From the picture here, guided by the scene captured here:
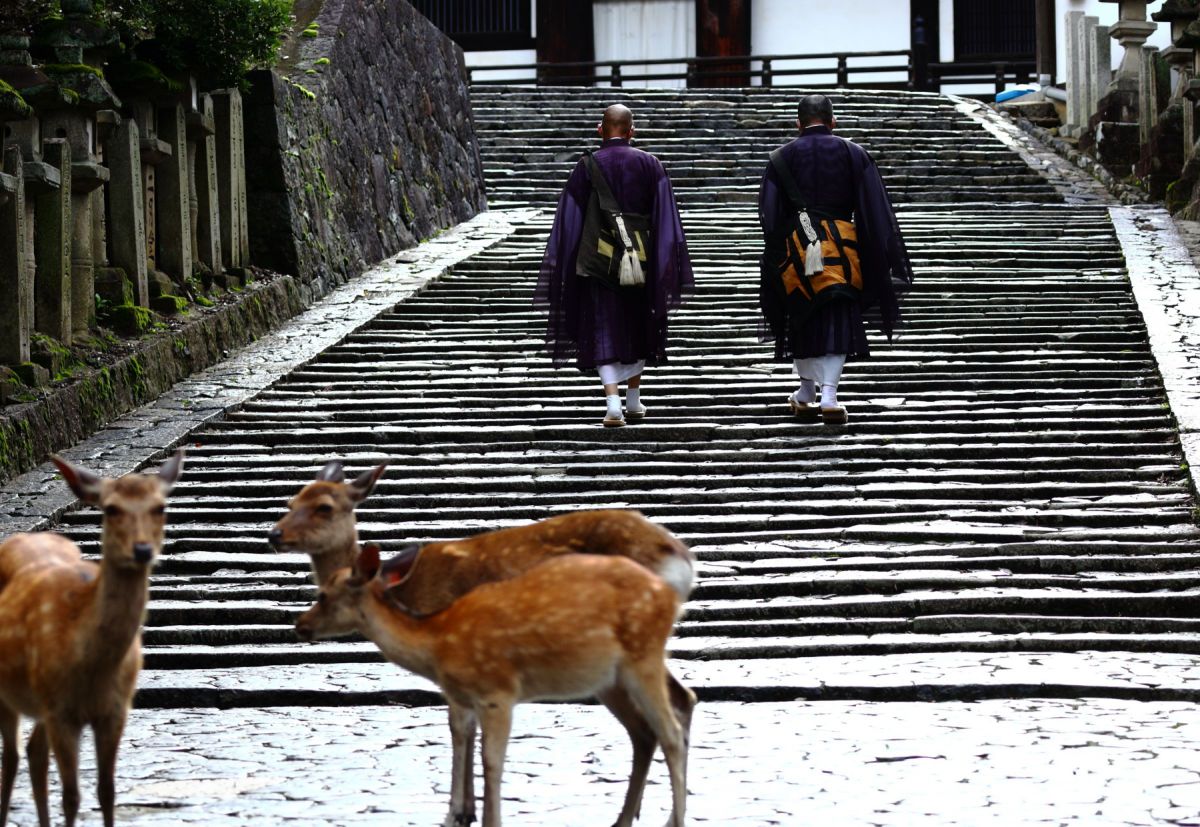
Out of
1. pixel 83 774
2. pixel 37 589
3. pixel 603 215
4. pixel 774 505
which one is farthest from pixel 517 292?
pixel 37 589

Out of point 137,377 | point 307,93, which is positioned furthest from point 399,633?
point 307,93

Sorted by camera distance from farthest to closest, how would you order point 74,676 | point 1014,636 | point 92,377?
point 92,377 < point 1014,636 < point 74,676

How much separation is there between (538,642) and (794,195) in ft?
19.7

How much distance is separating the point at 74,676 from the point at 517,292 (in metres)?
9.76

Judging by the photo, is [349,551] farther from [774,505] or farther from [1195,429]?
[1195,429]

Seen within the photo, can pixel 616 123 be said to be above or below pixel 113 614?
above

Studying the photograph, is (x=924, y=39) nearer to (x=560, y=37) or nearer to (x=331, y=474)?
(x=560, y=37)

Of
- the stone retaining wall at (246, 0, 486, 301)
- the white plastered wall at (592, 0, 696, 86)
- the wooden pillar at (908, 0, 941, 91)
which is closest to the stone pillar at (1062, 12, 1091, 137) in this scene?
the wooden pillar at (908, 0, 941, 91)

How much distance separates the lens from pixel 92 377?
399 inches

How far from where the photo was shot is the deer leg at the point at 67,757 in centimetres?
415

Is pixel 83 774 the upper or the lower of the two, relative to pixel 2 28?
lower

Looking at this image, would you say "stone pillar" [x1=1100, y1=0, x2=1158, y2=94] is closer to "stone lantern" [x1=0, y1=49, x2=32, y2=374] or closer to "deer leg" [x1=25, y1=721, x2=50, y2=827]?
"stone lantern" [x1=0, y1=49, x2=32, y2=374]

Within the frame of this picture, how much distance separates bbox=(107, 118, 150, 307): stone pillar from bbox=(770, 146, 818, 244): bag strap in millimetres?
4119

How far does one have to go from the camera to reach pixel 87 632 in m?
4.11
